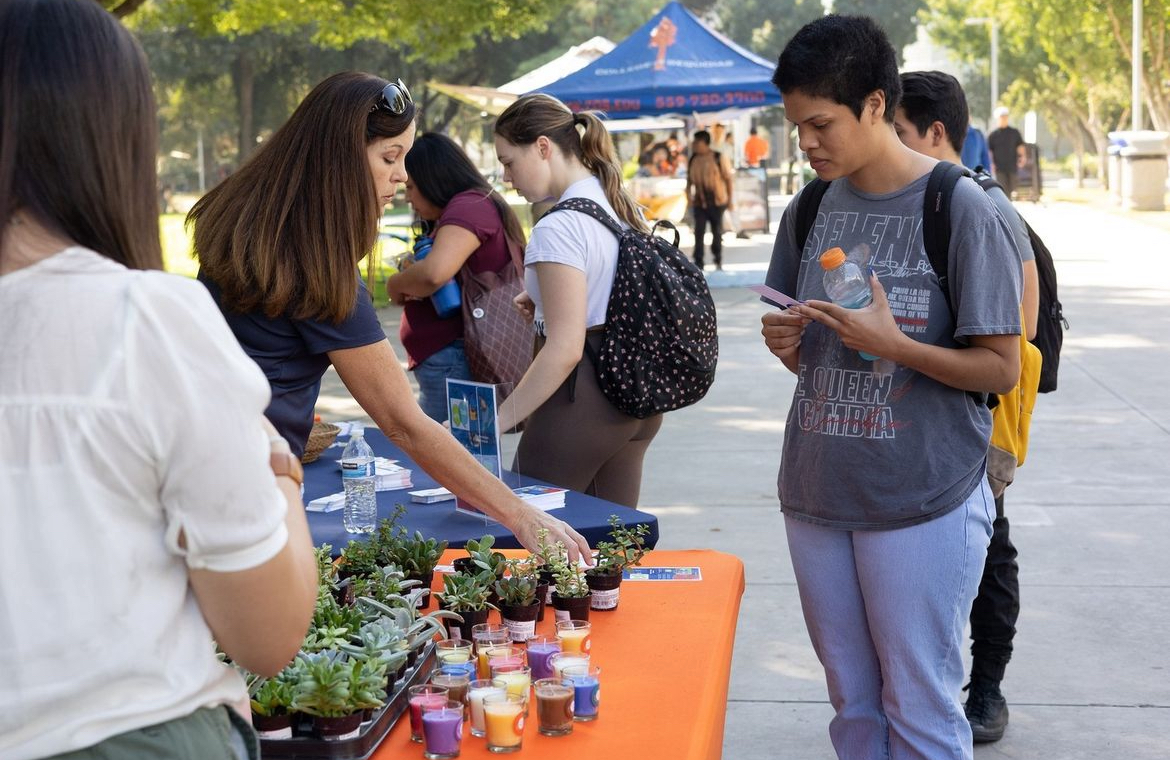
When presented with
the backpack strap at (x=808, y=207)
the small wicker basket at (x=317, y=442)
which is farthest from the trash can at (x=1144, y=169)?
the backpack strap at (x=808, y=207)

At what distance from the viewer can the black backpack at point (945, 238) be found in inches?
106

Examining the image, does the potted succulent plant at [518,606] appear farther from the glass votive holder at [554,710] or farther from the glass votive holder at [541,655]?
the glass votive holder at [554,710]

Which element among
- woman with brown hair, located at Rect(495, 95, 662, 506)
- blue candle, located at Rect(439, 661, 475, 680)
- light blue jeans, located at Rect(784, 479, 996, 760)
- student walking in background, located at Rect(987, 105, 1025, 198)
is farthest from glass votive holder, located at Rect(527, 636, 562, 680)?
A: student walking in background, located at Rect(987, 105, 1025, 198)

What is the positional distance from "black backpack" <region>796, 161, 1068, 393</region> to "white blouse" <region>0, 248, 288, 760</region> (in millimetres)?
1735

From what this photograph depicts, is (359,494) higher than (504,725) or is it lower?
lower

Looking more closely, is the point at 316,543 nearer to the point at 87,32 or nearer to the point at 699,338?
the point at 699,338

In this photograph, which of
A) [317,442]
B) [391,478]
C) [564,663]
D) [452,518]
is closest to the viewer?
[564,663]

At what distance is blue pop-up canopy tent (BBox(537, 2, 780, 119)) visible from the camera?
1588 centimetres

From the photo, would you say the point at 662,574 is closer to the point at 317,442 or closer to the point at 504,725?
the point at 504,725

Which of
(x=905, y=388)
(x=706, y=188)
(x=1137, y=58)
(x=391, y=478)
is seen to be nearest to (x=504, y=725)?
(x=905, y=388)

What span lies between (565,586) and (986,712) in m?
2.02

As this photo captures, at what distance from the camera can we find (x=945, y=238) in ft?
8.83

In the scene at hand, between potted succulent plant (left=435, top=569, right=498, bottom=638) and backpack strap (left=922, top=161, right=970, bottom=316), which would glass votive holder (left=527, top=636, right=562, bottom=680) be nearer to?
potted succulent plant (left=435, top=569, right=498, bottom=638)

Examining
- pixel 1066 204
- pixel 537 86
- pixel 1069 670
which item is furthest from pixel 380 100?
pixel 1066 204
